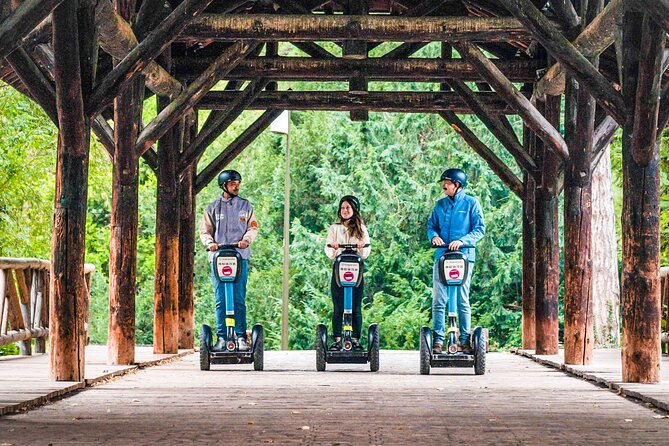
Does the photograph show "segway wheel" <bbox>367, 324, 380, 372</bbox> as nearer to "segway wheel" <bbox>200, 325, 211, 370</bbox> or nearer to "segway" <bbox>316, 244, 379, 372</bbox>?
"segway" <bbox>316, 244, 379, 372</bbox>

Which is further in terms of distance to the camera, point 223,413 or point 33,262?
point 33,262

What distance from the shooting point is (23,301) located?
13492mm

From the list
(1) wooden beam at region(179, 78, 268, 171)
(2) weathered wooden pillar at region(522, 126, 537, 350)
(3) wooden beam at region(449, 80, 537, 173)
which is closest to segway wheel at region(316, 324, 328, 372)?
(1) wooden beam at region(179, 78, 268, 171)

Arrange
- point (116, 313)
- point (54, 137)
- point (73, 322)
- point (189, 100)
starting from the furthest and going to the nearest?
point (54, 137) → point (189, 100) → point (116, 313) → point (73, 322)

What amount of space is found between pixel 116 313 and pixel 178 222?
2.91 metres

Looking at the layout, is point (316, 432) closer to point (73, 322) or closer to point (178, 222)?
point (73, 322)

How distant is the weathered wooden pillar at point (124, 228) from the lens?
11.3m

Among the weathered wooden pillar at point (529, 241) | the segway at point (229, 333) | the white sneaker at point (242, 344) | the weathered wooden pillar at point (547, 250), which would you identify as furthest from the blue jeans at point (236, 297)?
the weathered wooden pillar at point (529, 241)

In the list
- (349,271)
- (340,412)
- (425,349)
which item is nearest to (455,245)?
(425,349)

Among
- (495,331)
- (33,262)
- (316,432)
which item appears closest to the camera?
(316,432)

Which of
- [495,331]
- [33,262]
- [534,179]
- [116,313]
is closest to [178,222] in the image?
[33,262]

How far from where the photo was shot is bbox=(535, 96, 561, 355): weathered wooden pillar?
13.9 m

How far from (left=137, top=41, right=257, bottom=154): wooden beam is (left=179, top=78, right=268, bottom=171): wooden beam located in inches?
65.7

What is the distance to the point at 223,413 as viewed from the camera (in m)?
7.09
